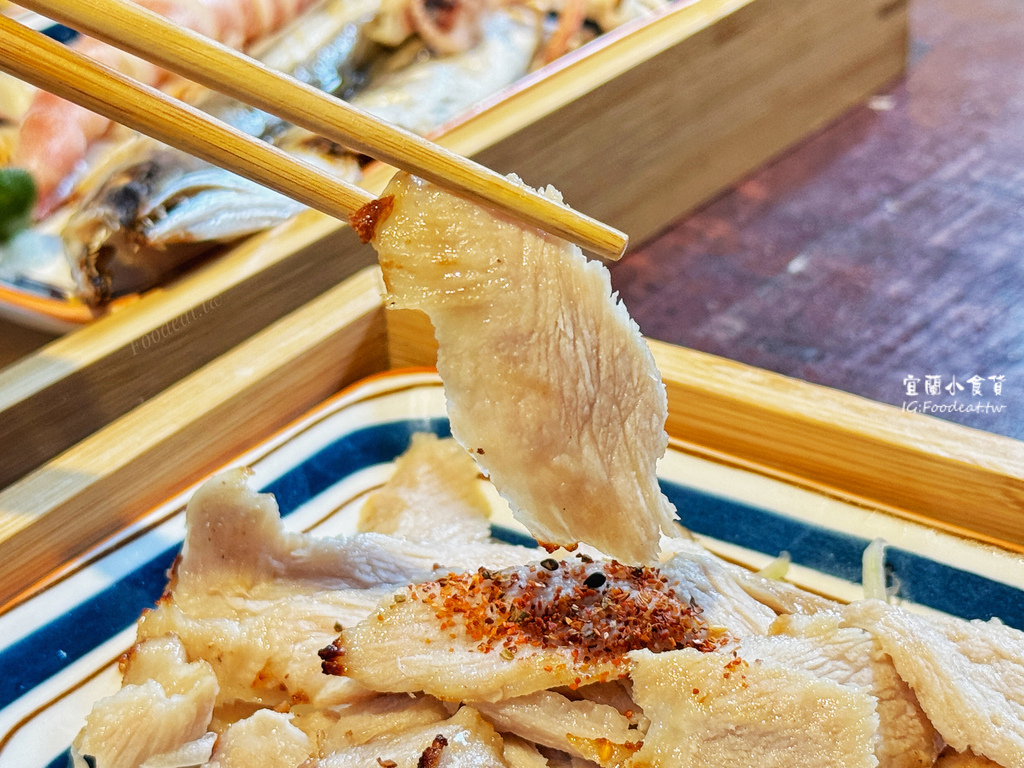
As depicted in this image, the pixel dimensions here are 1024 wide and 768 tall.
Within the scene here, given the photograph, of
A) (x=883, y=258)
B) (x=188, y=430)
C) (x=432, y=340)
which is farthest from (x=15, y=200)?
(x=883, y=258)

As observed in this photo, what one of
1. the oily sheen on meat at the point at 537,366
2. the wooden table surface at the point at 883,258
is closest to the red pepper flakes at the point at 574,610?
the oily sheen on meat at the point at 537,366

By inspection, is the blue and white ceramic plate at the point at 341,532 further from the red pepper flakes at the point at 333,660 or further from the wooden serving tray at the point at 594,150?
the red pepper flakes at the point at 333,660

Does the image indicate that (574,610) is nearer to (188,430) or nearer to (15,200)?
(188,430)

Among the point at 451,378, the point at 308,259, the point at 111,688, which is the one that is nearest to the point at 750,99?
the point at 308,259

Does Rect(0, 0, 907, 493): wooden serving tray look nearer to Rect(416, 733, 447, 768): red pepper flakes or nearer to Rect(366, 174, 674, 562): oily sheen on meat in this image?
Rect(366, 174, 674, 562): oily sheen on meat

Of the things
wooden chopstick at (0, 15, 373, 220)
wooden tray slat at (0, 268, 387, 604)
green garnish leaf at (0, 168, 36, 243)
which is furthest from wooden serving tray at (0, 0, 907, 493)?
wooden chopstick at (0, 15, 373, 220)

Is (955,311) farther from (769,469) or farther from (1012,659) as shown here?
(1012,659)
